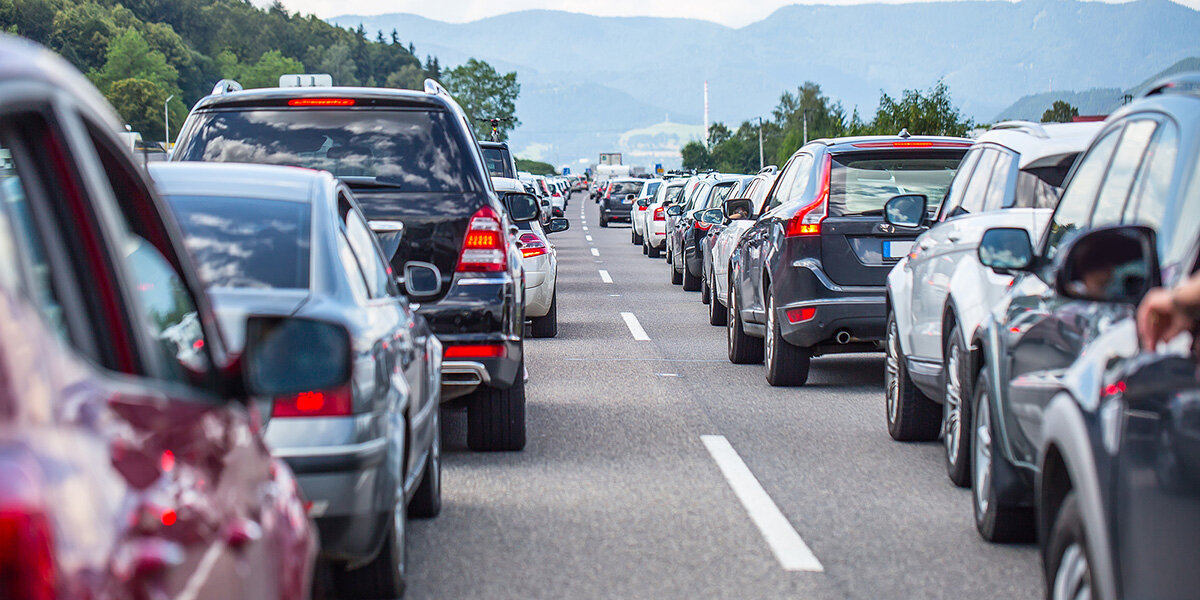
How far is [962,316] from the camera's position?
6.97 meters

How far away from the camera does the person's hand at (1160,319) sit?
123 inches

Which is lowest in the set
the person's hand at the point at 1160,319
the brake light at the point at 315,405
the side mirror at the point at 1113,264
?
the brake light at the point at 315,405

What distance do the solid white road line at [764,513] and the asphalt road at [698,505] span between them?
22 mm

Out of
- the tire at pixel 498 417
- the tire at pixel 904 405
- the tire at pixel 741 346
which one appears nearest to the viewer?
the tire at pixel 498 417

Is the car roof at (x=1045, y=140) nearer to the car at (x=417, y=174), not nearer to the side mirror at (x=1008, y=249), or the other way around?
the side mirror at (x=1008, y=249)

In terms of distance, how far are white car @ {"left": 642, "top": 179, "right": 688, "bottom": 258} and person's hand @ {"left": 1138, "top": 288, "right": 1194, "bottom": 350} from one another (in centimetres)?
2514

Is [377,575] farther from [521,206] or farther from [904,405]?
[521,206]

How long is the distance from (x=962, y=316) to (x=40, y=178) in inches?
209

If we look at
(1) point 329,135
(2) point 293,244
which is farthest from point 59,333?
(1) point 329,135

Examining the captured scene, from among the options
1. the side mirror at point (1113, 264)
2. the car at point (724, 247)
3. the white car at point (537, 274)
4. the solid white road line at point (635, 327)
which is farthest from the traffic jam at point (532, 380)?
the solid white road line at point (635, 327)

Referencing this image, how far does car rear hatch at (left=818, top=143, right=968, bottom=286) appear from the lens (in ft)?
33.9

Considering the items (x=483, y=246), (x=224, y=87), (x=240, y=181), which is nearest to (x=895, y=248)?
(x=483, y=246)

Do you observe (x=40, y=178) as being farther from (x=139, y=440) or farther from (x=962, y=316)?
(x=962, y=316)

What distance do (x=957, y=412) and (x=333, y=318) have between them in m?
3.87
